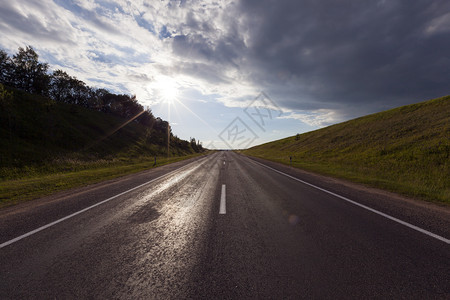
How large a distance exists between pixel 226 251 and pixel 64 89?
77663 millimetres

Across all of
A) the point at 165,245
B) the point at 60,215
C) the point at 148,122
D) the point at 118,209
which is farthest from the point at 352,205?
the point at 148,122

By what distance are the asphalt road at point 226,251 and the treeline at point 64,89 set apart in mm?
55714

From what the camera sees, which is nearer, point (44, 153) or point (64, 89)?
point (44, 153)

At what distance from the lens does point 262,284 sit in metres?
2.16

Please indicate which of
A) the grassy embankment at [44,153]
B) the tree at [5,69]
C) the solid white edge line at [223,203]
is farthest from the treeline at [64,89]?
the solid white edge line at [223,203]

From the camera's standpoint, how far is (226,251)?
292 cm

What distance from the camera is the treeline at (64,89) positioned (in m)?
43.1

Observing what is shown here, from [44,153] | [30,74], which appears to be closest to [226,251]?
[44,153]

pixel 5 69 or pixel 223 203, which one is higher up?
pixel 5 69

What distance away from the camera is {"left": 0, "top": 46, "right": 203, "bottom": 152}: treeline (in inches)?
1698

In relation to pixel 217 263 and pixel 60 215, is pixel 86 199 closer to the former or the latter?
pixel 60 215

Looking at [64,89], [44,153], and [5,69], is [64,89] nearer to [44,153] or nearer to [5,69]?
[5,69]

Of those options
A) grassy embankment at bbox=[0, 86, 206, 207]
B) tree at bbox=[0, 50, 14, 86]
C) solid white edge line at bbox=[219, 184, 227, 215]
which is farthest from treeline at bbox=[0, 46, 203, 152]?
solid white edge line at bbox=[219, 184, 227, 215]

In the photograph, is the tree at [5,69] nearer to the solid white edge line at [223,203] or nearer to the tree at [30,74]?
the tree at [30,74]
